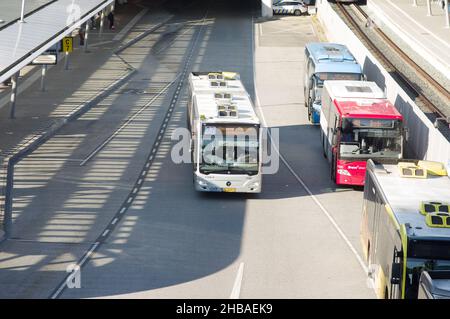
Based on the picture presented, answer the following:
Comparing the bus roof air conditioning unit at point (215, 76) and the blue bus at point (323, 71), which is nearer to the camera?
the bus roof air conditioning unit at point (215, 76)

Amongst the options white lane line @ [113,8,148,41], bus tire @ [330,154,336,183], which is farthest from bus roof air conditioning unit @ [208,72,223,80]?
white lane line @ [113,8,148,41]

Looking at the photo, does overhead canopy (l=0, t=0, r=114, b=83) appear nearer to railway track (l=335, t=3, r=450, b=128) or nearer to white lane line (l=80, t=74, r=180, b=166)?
white lane line (l=80, t=74, r=180, b=166)

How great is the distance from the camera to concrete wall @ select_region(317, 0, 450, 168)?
32.4 meters

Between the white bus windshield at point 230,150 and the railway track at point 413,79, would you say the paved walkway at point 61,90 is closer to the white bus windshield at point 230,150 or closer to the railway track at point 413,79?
the white bus windshield at point 230,150

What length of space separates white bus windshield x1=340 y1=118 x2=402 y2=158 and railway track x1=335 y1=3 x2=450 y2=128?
3.00m

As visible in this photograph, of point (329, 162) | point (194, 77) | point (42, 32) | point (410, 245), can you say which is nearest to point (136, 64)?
point (42, 32)

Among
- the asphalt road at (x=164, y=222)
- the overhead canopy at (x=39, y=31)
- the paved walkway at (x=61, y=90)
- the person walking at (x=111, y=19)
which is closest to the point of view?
the asphalt road at (x=164, y=222)

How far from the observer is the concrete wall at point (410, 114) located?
3238 cm

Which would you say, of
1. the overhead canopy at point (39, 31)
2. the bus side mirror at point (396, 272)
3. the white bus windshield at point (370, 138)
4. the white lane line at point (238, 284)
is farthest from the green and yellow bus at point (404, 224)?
the overhead canopy at point (39, 31)

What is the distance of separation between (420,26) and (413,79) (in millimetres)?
15896

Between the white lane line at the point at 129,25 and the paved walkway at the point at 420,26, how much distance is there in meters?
15.7

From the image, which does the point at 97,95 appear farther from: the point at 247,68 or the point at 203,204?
the point at 203,204
